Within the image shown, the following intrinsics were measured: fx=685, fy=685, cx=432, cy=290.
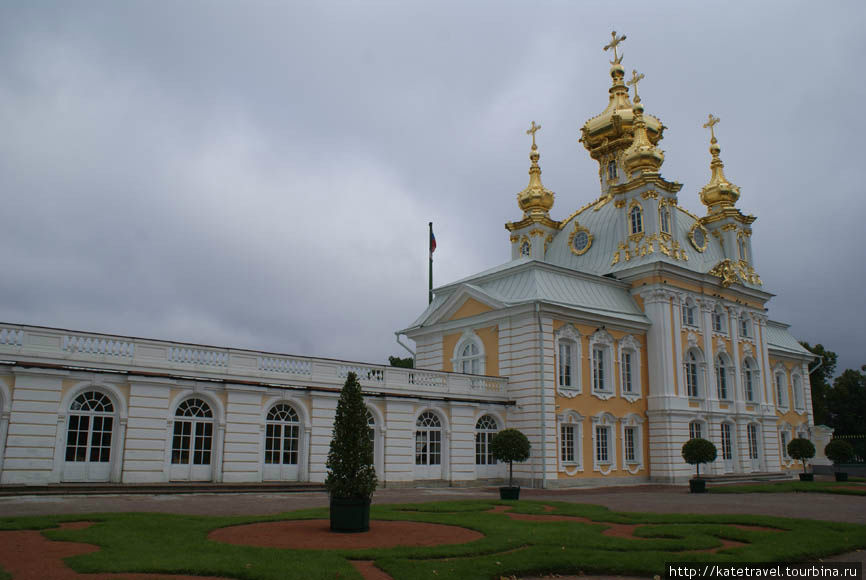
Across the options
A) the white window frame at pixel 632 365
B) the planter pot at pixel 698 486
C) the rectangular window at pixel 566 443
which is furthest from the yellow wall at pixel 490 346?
the planter pot at pixel 698 486

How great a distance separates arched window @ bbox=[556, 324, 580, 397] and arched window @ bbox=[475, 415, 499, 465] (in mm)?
3283

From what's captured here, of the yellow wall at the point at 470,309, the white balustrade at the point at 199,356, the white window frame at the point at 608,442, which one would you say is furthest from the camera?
the yellow wall at the point at 470,309

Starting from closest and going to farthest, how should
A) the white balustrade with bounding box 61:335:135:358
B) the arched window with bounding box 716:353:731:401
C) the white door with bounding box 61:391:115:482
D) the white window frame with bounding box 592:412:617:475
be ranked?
1. the white door with bounding box 61:391:115:482
2. the white balustrade with bounding box 61:335:135:358
3. the white window frame with bounding box 592:412:617:475
4. the arched window with bounding box 716:353:731:401

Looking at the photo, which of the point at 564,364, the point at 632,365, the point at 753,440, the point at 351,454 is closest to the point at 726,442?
the point at 753,440

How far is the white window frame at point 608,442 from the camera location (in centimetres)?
2823

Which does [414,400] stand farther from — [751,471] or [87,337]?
[751,471]

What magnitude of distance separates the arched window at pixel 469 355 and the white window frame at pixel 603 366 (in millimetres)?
4680

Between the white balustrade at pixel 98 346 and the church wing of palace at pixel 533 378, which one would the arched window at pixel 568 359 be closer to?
the church wing of palace at pixel 533 378

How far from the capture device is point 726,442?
33844mm

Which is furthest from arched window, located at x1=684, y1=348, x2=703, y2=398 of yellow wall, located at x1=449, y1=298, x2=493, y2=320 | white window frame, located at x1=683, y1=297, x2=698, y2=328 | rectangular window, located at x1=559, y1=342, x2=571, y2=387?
yellow wall, located at x1=449, y1=298, x2=493, y2=320

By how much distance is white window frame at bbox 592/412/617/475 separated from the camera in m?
28.2

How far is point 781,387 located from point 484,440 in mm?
24048

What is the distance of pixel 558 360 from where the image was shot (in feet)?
90.8

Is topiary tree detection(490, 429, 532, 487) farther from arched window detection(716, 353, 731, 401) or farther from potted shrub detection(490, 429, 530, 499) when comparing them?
arched window detection(716, 353, 731, 401)
